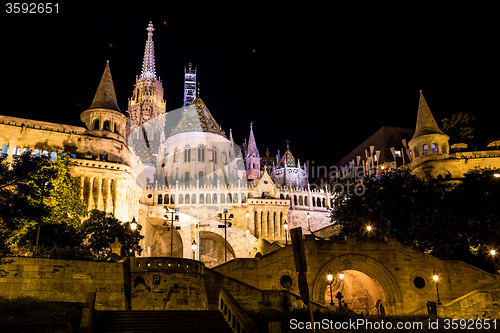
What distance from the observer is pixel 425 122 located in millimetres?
56000

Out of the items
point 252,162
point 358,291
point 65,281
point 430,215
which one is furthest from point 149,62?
point 65,281

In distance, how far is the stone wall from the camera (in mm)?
21672

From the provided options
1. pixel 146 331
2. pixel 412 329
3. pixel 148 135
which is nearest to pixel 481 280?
→ pixel 412 329

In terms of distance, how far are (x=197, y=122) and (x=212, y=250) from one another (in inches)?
957

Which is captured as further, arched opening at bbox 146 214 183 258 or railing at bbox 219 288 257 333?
arched opening at bbox 146 214 183 258

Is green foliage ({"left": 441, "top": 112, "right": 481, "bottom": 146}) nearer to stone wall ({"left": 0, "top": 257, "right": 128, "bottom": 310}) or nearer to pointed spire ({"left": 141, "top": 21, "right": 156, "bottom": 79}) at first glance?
stone wall ({"left": 0, "top": 257, "right": 128, "bottom": 310})

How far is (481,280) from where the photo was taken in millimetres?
30094

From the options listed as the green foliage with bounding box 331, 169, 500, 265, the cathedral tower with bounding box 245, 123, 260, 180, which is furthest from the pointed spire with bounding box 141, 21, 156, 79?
the green foliage with bounding box 331, 169, 500, 265

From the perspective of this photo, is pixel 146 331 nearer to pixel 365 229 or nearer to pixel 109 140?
pixel 365 229

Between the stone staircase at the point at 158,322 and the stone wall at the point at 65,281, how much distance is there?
4.76 m

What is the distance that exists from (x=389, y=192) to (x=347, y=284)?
9.00 m

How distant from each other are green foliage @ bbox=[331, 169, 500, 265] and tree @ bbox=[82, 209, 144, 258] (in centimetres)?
1905

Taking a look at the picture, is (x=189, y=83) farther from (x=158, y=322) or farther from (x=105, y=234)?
(x=158, y=322)

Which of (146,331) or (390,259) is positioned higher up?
(390,259)
